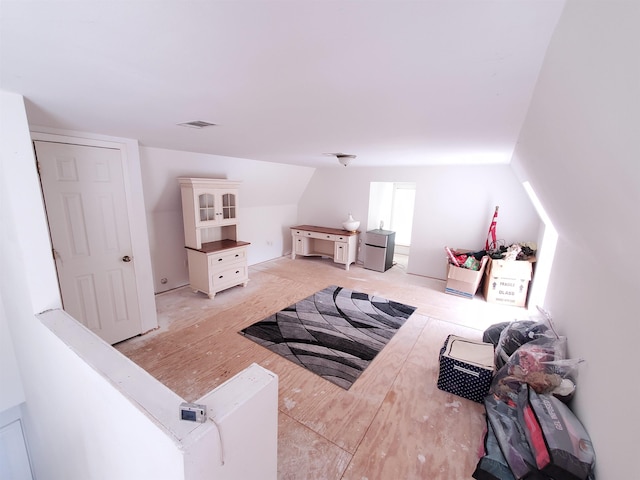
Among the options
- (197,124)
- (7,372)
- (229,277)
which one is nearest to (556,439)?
(197,124)

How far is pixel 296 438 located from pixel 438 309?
2657 millimetres

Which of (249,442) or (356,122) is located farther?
(356,122)

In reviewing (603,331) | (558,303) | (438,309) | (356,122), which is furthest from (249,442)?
(438,309)

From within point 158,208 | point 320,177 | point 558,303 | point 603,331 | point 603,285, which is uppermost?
point 320,177

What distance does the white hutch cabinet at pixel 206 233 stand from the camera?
3.72 m

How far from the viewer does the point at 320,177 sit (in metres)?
5.96

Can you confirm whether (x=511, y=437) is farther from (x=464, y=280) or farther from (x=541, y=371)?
(x=464, y=280)

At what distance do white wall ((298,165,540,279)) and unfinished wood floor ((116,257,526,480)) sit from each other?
1017 millimetres

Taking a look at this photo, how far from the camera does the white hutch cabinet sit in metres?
3.72

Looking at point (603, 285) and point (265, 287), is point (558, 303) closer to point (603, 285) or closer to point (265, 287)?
point (603, 285)

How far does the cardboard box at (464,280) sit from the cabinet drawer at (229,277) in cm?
323

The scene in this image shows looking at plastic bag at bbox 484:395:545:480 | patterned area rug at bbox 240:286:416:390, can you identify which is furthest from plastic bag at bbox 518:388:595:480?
patterned area rug at bbox 240:286:416:390

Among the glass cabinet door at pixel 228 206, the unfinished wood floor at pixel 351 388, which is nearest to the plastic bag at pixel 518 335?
the unfinished wood floor at pixel 351 388

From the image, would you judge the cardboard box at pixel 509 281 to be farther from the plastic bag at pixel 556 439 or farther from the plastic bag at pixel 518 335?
the plastic bag at pixel 556 439
